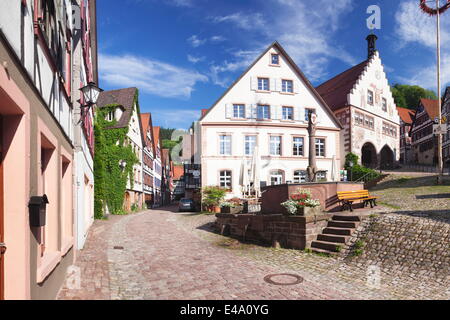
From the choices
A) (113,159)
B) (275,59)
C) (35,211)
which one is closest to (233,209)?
(35,211)

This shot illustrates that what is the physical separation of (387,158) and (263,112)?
20114 mm

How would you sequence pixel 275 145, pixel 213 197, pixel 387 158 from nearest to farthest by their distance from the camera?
pixel 213 197 → pixel 275 145 → pixel 387 158

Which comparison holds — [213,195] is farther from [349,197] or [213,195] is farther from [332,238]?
[332,238]

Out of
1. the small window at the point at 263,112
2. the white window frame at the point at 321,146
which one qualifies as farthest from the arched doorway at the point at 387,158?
the small window at the point at 263,112

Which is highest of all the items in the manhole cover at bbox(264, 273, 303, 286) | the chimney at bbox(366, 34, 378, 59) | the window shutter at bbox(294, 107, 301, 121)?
the chimney at bbox(366, 34, 378, 59)

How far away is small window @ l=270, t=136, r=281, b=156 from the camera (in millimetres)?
27172

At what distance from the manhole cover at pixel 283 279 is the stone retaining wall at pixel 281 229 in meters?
2.67

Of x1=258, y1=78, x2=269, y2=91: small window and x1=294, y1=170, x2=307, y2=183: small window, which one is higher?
x1=258, y1=78, x2=269, y2=91: small window

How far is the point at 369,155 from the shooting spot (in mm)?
39000

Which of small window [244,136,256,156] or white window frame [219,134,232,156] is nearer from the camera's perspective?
white window frame [219,134,232,156]

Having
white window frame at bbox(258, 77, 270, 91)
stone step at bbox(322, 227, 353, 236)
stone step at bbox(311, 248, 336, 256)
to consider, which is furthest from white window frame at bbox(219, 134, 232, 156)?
stone step at bbox(311, 248, 336, 256)

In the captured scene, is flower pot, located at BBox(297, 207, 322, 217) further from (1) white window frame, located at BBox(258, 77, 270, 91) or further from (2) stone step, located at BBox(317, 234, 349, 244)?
(1) white window frame, located at BBox(258, 77, 270, 91)

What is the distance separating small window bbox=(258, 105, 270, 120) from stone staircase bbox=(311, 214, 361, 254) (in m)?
17.2
